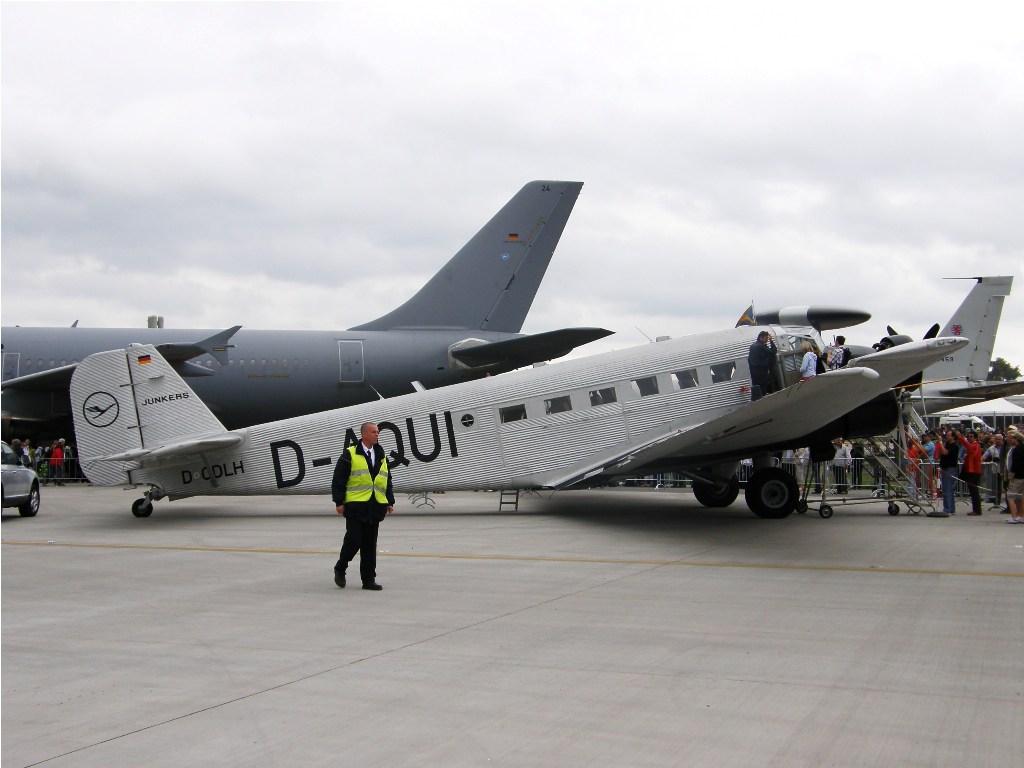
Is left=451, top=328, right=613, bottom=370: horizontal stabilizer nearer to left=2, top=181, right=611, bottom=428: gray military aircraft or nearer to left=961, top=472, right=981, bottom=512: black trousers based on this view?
left=2, top=181, right=611, bottom=428: gray military aircraft

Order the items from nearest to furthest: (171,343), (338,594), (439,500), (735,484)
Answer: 1. (338,594)
2. (735,484)
3. (439,500)
4. (171,343)

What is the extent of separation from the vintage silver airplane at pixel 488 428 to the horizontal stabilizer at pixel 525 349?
25.2ft

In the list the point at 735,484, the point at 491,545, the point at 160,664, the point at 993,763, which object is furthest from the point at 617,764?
the point at 735,484

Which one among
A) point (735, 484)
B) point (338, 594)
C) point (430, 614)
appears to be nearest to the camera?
point (430, 614)

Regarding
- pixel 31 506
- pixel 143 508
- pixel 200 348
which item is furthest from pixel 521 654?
pixel 200 348

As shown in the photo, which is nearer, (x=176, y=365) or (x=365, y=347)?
(x=176, y=365)

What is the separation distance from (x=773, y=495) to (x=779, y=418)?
257cm

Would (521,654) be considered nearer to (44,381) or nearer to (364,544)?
(364,544)

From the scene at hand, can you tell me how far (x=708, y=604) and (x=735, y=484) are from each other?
1072 centimetres

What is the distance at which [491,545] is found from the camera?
13.8 meters

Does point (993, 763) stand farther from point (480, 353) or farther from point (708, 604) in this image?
point (480, 353)

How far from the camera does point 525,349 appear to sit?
27.1 meters

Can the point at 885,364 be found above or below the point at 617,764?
above

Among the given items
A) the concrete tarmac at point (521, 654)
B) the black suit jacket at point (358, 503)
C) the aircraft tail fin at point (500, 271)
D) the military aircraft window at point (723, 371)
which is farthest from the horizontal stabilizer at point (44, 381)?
the black suit jacket at point (358, 503)
